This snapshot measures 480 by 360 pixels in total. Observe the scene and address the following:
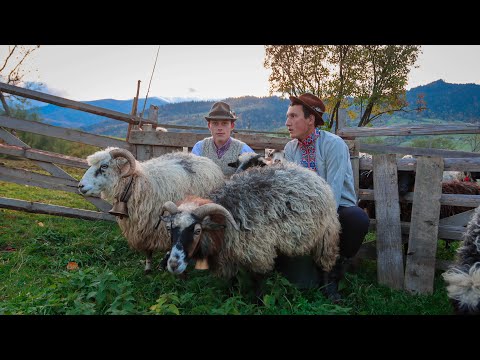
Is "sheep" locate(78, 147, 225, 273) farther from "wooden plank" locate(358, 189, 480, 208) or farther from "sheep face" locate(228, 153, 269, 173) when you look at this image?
"wooden plank" locate(358, 189, 480, 208)

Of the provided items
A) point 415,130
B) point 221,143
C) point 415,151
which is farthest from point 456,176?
point 221,143

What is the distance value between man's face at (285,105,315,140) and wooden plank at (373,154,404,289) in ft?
3.49

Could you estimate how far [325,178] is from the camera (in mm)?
4711

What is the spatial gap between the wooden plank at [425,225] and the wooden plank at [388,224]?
186mm

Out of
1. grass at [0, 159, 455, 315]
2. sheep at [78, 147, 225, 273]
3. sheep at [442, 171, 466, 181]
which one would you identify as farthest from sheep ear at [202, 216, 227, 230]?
sheep at [442, 171, 466, 181]

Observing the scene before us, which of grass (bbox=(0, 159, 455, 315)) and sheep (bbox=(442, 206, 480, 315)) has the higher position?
sheep (bbox=(442, 206, 480, 315))

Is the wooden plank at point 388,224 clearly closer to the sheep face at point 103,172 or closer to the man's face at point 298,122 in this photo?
the man's face at point 298,122

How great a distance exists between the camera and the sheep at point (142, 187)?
17.2 ft

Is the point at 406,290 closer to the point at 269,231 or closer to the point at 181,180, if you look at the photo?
the point at 269,231

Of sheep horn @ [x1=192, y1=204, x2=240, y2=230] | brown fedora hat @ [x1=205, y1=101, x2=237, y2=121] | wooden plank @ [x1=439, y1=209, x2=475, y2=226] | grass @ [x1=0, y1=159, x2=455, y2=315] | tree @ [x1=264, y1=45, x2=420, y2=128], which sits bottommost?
grass @ [x1=0, y1=159, x2=455, y2=315]

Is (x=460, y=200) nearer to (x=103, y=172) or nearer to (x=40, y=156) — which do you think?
(x=103, y=172)

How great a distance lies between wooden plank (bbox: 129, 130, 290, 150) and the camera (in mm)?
6906

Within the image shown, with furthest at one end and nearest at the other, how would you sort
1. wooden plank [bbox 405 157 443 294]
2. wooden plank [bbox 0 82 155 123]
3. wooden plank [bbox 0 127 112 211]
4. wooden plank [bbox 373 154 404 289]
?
wooden plank [bbox 0 82 155 123], wooden plank [bbox 0 127 112 211], wooden plank [bbox 373 154 404 289], wooden plank [bbox 405 157 443 294]

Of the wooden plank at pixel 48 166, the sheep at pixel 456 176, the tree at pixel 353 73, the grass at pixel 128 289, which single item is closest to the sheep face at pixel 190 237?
the grass at pixel 128 289
